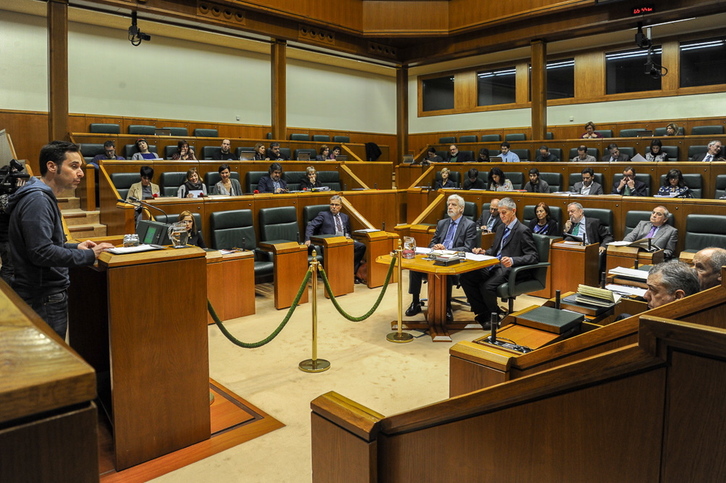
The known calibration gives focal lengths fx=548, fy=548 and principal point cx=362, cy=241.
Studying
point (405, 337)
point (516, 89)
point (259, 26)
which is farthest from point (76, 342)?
point (516, 89)

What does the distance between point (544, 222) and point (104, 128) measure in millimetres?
7585

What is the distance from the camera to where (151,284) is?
8.06 feet

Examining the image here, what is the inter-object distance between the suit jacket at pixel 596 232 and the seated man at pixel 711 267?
3.41 metres

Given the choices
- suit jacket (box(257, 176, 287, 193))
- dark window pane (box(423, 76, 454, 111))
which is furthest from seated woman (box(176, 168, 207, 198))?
dark window pane (box(423, 76, 454, 111))

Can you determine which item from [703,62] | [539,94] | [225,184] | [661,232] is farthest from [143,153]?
[703,62]

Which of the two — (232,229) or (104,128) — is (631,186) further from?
(104,128)

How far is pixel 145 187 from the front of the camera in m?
6.20

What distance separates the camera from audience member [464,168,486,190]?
315 inches

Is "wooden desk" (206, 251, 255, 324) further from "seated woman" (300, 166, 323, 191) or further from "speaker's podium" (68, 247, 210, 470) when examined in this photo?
"seated woman" (300, 166, 323, 191)

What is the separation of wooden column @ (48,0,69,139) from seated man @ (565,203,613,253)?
693cm

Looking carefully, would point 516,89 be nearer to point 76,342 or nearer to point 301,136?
point 301,136

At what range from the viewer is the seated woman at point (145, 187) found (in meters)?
6.04

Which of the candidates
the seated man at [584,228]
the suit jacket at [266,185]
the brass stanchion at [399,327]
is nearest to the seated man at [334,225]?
the suit jacket at [266,185]

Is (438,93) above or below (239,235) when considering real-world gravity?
above
